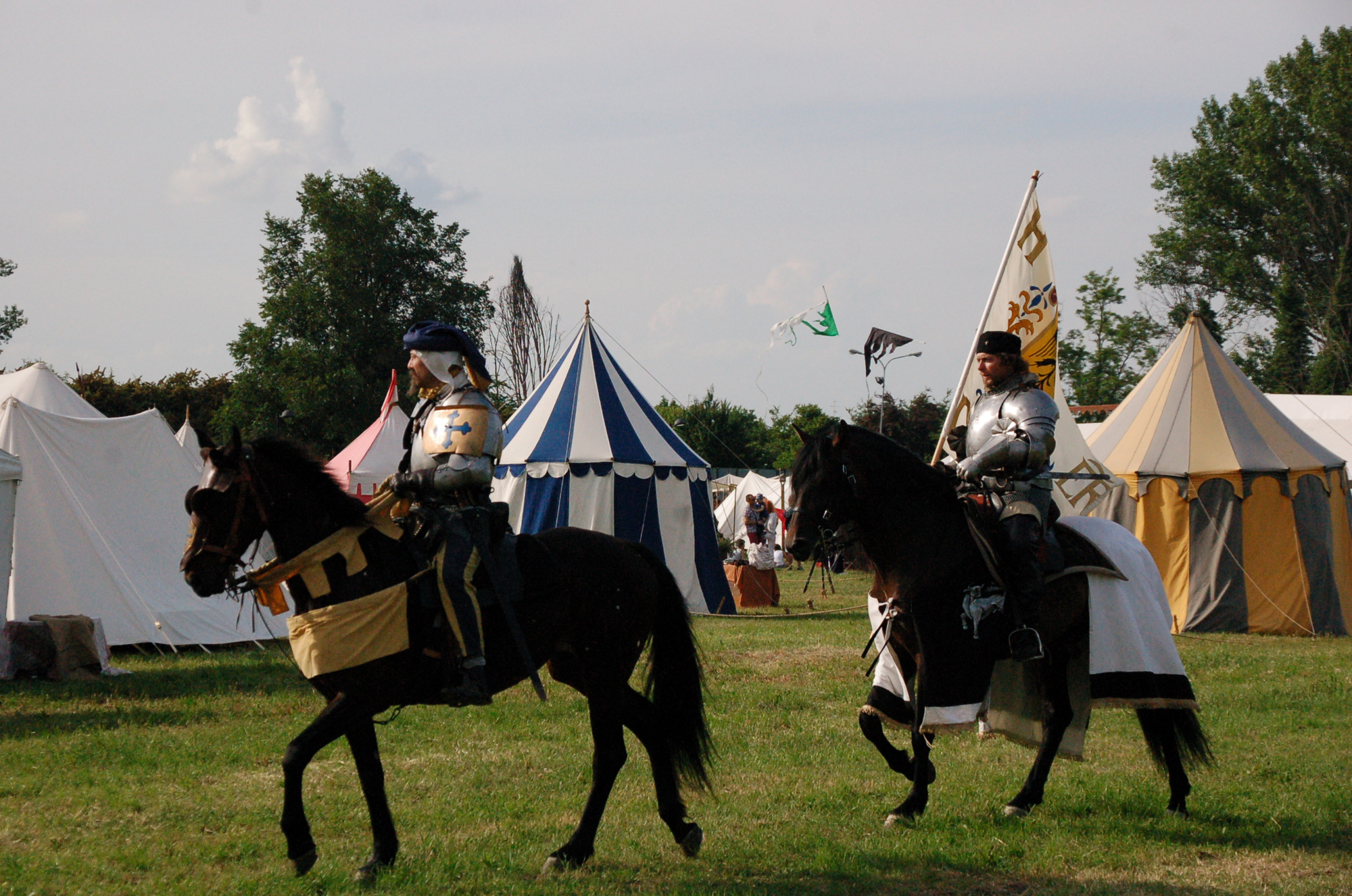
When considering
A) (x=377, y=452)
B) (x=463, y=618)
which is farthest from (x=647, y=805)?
(x=377, y=452)

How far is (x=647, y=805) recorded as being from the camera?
237 inches

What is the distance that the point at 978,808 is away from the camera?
5.98 m

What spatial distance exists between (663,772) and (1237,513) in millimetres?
12615

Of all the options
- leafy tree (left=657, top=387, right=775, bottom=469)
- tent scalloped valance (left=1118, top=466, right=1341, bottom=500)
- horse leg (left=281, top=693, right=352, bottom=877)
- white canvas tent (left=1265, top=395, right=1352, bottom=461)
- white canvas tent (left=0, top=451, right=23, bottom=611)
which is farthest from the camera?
leafy tree (left=657, top=387, right=775, bottom=469)

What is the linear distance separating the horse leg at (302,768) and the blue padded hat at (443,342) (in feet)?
5.02

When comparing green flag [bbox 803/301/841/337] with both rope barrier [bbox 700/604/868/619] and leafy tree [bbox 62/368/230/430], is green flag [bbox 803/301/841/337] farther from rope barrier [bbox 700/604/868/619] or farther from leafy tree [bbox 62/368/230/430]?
leafy tree [bbox 62/368/230/430]

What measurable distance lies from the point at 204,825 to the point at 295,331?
121 feet

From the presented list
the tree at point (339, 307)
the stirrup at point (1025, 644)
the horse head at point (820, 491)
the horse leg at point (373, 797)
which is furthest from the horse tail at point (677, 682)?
the tree at point (339, 307)

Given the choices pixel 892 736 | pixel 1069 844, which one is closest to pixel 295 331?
pixel 892 736

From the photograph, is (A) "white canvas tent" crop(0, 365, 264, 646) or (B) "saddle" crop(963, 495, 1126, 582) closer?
(B) "saddle" crop(963, 495, 1126, 582)

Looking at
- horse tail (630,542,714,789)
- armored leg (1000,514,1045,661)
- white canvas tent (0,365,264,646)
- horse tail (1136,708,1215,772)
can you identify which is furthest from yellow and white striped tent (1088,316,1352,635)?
white canvas tent (0,365,264,646)

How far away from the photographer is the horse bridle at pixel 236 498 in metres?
4.46

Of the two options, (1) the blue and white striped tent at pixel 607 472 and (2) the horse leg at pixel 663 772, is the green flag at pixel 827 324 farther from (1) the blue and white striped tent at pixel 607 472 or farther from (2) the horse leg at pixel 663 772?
(2) the horse leg at pixel 663 772

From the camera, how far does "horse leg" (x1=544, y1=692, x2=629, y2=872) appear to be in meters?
4.95
